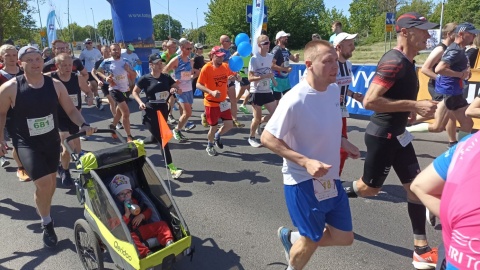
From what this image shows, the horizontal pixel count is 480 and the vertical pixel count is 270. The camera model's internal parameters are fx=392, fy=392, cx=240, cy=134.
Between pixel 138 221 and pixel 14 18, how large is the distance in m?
34.2

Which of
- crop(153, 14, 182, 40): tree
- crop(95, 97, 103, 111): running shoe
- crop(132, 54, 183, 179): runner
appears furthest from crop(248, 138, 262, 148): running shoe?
crop(153, 14, 182, 40): tree

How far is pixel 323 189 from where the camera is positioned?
2625 millimetres

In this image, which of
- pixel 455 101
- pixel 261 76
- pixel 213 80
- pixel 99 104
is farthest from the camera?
pixel 99 104

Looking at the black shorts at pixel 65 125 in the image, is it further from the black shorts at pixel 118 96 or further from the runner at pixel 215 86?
the runner at pixel 215 86

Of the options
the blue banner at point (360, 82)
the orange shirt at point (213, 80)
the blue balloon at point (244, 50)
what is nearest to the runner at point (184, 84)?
the orange shirt at point (213, 80)

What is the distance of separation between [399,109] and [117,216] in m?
2.35

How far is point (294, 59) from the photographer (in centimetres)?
927

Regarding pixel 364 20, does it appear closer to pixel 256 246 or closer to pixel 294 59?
pixel 294 59

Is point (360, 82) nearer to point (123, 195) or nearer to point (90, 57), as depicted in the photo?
point (123, 195)

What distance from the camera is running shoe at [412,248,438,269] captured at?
3.14 meters

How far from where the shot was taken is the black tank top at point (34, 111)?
3.73 meters

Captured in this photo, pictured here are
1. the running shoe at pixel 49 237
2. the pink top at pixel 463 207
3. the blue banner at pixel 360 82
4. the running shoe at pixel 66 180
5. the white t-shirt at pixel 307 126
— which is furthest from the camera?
the blue banner at pixel 360 82

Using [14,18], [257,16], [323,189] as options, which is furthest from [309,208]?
[14,18]

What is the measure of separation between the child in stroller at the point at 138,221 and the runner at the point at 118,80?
3932 mm
